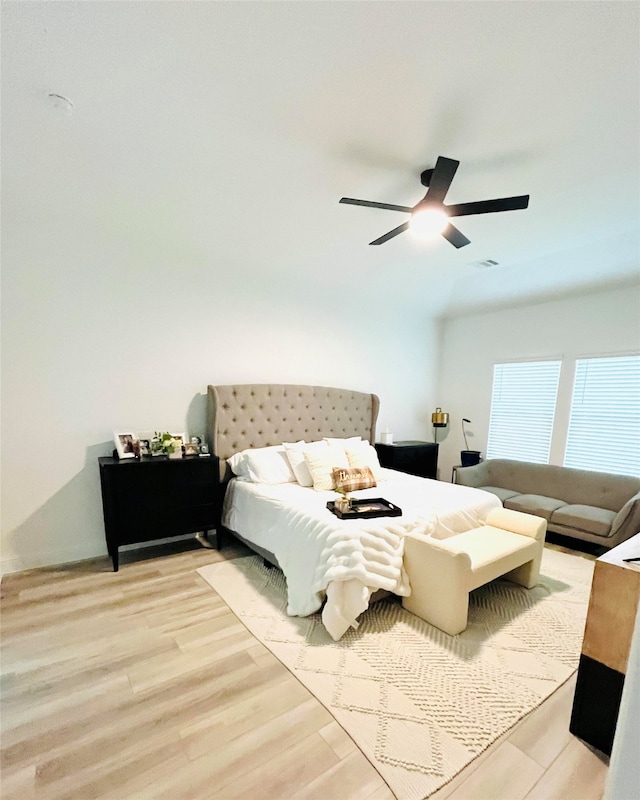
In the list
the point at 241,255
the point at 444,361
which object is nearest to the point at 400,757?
the point at 241,255

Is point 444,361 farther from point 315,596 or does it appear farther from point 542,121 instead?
point 315,596

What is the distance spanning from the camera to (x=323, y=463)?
10.9ft

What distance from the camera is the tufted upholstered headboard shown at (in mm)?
3607

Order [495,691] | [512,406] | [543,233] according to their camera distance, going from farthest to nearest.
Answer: [512,406] < [543,233] < [495,691]

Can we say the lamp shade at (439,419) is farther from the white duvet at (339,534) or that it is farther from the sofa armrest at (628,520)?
the sofa armrest at (628,520)

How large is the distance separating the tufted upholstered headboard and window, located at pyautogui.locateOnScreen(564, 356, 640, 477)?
2391 mm

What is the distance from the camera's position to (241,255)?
352 centimetres

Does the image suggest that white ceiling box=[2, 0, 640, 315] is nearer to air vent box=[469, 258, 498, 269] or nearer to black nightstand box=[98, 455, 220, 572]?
air vent box=[469, 258, 498, 269]

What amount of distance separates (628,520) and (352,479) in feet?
8.21

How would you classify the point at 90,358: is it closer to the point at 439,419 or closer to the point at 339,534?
the point at 339,534

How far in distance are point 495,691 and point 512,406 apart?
3832mm

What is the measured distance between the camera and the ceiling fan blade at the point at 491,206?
201 cm

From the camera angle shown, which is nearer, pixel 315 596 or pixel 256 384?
pixel 315 596

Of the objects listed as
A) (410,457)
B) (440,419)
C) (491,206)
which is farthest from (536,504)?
(491,206)
